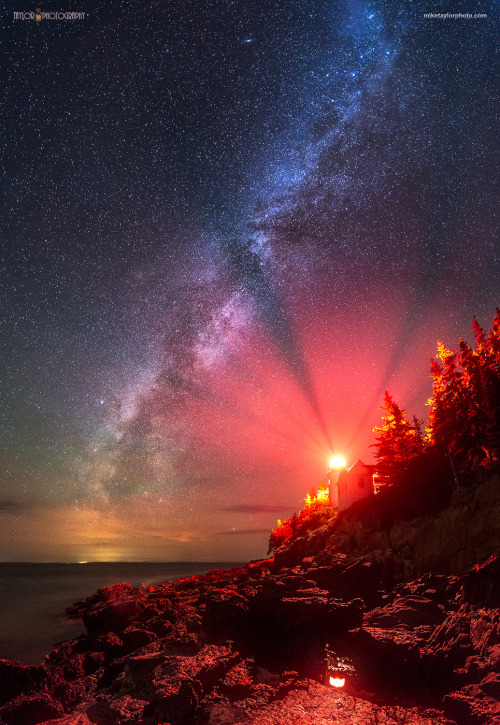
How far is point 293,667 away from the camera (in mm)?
15180

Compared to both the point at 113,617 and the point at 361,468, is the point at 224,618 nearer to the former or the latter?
the point at 113,617

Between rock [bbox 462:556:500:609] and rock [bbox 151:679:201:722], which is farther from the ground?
rock [bbox 462:556:500:609]

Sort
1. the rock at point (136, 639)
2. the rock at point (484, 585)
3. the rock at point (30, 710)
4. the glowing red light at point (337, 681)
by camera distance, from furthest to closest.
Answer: the rock at point (136, 639)
the rock at point (484, 585)
the glowing red light at point (337, 681)
the rock at point (30, 710)

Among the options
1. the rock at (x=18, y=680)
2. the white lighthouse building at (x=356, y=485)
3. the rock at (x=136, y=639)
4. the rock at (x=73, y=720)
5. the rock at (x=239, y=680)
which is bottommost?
the rock at (x=136, y=639)

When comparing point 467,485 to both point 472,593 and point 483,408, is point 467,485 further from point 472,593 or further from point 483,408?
point 472,593

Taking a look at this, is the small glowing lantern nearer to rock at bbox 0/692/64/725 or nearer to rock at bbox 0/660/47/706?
rock at bbox 0/692/64/725

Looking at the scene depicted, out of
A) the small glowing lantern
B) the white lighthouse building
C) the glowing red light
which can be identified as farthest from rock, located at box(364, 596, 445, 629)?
the white lighthouse building

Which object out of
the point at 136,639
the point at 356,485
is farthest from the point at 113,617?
the point at 356,485

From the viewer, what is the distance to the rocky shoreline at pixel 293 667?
11.7m

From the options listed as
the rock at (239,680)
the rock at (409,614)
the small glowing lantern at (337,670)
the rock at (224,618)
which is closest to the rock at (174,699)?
the rock at (239,680)

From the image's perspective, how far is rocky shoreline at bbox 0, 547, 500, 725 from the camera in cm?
1172

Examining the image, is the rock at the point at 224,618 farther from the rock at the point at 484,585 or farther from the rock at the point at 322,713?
the rock at the point at 484,585

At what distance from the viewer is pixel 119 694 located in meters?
13.3

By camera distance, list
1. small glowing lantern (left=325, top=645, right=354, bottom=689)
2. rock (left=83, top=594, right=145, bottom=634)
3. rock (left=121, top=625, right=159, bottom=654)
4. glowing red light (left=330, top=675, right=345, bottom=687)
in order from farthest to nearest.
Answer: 1. rock (left=83, top=594, right=145, bottom=634)
2. rock (left=121, top=625, right=159, bottom=654)
3. small glowing lantern (left=325, top=645, right=354, bottom=689)
4. glowing red light (left=330, top=675, right=345, bottom=687)
